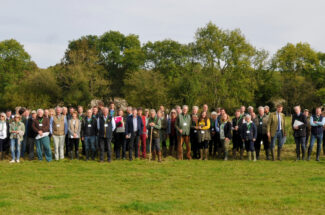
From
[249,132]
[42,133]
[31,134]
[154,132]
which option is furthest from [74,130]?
[249,132]

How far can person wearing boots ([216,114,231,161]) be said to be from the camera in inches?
544

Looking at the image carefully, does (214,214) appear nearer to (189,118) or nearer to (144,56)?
(189,118)

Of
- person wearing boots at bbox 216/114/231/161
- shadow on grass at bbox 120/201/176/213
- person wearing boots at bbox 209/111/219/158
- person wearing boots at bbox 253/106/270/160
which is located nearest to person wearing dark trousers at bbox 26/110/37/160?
person wearing boots at bbox 209/111/219/158

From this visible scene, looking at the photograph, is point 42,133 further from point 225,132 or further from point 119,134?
point 225,132

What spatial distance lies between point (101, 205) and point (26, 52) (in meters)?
54.4

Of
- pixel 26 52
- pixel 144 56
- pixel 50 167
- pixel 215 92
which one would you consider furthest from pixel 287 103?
pixel 50 167

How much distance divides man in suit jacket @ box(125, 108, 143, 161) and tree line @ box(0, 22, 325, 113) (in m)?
15.1

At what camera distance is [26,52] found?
56250mm

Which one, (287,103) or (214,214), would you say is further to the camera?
(287,103)

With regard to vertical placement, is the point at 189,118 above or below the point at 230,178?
above

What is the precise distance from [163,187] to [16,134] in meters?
7.20

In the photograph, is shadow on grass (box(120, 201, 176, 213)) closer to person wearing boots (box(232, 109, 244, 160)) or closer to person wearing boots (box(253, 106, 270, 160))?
person wearing boots (box(232, 109, 244, 160))

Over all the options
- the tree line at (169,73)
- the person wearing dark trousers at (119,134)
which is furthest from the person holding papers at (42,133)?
the tree line at (169,73)

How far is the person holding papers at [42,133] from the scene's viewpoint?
13.5 meters
